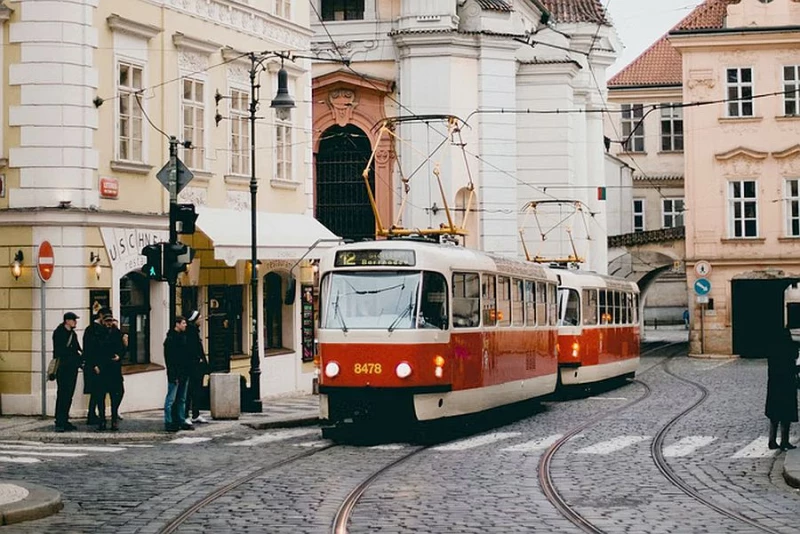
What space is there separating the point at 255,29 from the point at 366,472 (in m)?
16.7

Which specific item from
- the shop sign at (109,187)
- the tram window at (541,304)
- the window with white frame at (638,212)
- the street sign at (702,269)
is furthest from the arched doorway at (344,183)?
the window with white frame at (638,212)

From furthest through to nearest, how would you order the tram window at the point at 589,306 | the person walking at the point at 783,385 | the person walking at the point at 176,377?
the tram window at the point at 589,306
the person walking at the point at 176,377
the person walking at the point at 783,385

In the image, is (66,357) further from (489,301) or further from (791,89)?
(791,89)

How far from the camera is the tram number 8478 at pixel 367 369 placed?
2167 cm

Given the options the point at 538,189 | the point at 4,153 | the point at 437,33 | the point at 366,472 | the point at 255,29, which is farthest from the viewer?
the point at 538,189

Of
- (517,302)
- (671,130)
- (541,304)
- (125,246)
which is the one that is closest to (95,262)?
(125,246)

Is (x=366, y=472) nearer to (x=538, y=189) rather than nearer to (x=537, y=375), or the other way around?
(x=537, y=375)

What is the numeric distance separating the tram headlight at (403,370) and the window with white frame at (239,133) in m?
11.2

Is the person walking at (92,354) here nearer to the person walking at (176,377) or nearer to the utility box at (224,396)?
the person walking at (176,377)

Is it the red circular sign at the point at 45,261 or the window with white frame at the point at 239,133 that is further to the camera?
the window with white frame at the point at 239,133

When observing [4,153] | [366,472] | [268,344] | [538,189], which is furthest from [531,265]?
[538,189]

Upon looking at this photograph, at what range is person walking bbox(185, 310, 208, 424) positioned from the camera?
23.7 metres

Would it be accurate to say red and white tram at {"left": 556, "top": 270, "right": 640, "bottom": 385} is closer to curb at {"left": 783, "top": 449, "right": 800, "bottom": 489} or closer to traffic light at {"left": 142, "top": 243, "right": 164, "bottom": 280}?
traffic light at {"left": 142, "top": 243, "right": 164, "bottom": 280}

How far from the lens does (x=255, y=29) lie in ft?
107
